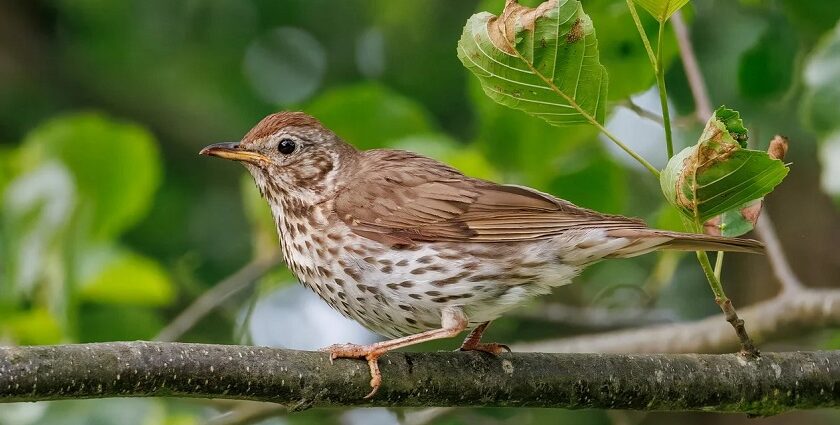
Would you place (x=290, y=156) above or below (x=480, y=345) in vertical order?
above

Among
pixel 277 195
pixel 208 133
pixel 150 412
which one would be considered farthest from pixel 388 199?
pixel 208 133

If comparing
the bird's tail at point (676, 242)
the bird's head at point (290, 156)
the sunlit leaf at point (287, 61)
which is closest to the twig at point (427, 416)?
the bird's head at point (290, 156)

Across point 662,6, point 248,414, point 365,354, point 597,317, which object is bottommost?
point 248,414

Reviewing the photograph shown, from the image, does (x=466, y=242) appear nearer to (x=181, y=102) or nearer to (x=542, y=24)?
(x=542, y=24)

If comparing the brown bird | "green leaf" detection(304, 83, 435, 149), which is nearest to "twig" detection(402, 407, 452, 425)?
the brown bird

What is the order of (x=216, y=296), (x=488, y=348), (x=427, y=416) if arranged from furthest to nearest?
1. (x=216, y=296)
2. (x=427, y=416)
3. (x=488, y=348)

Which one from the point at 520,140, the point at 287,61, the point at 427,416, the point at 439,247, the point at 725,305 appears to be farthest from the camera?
the point at 287,61

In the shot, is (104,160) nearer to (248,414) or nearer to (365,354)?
(248,414)

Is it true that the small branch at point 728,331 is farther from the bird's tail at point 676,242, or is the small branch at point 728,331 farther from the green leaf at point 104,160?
the green leaf at point 104,160

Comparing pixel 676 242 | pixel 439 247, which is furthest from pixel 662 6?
pixel 439 247
